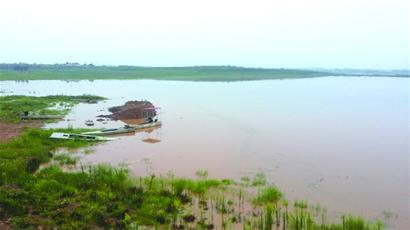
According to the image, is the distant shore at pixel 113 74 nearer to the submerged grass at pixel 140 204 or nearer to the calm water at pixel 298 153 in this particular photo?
the calm water at pixel 298 153

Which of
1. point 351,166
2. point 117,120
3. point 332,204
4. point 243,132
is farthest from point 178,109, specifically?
point 332,204

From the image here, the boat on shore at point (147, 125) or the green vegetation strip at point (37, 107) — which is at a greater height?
the green vegetation strip at point (37, 107)

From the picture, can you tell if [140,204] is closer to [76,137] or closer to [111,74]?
[76,137]

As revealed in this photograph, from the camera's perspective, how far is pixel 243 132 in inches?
983

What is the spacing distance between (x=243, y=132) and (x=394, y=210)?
13798mm

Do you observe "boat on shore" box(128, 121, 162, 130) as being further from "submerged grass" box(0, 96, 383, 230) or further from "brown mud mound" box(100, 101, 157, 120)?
"submerged grass" box(0, 96, 383, 230)

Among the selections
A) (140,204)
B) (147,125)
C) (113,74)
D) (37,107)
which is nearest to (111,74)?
(113,74)

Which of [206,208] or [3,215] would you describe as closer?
[3,215]

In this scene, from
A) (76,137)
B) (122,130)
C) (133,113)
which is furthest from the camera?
(133,113)

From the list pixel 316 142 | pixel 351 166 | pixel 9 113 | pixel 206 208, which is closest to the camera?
pixel 206 208

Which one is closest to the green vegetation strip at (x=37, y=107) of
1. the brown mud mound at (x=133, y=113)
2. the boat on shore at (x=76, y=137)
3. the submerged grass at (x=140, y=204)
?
the brown mud mound at (x=133, y=113)

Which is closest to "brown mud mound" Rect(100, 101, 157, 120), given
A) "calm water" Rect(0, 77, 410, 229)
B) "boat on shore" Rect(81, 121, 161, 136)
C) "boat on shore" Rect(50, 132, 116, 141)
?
"calm water" Rect(0, 77, 410, 229)

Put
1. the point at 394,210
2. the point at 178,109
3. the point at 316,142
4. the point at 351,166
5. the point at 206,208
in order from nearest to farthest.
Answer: the point at 206,208 → the point at 394,210 → the point at 351,166 → the point at 316,142 → the point at 178,109

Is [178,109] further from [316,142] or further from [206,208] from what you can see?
[206,208]
